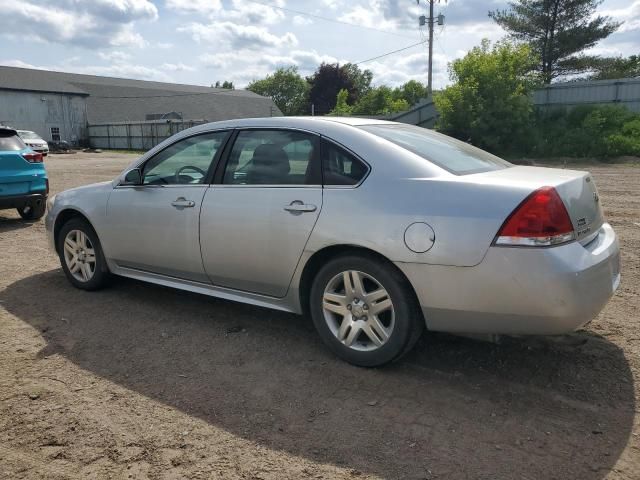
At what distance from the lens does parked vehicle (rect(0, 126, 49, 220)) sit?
8.24 m

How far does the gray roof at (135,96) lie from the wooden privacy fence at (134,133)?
15.4 ft

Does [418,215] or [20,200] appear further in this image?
[20,200]

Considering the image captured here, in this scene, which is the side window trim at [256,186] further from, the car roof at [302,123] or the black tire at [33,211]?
the black tire at [33,211]

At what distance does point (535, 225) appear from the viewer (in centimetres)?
280

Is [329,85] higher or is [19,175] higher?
[329,85]

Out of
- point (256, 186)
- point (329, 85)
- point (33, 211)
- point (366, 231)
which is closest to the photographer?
point (366, 231)

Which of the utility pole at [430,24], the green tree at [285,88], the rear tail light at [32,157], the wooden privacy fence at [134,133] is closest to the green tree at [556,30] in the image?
the utility pole at [430,24]

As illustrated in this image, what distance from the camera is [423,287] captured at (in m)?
3.06

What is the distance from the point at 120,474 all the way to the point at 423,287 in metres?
1.82

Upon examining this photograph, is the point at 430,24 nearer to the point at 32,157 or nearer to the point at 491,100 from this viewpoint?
the point at 491,100

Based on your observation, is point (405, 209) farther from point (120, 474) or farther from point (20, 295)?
point (20, 295)

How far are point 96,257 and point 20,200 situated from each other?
14.7 feet

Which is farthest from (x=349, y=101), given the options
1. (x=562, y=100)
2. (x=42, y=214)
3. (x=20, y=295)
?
(x=20, y=295)

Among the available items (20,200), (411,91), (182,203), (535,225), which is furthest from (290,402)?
(411,91)
